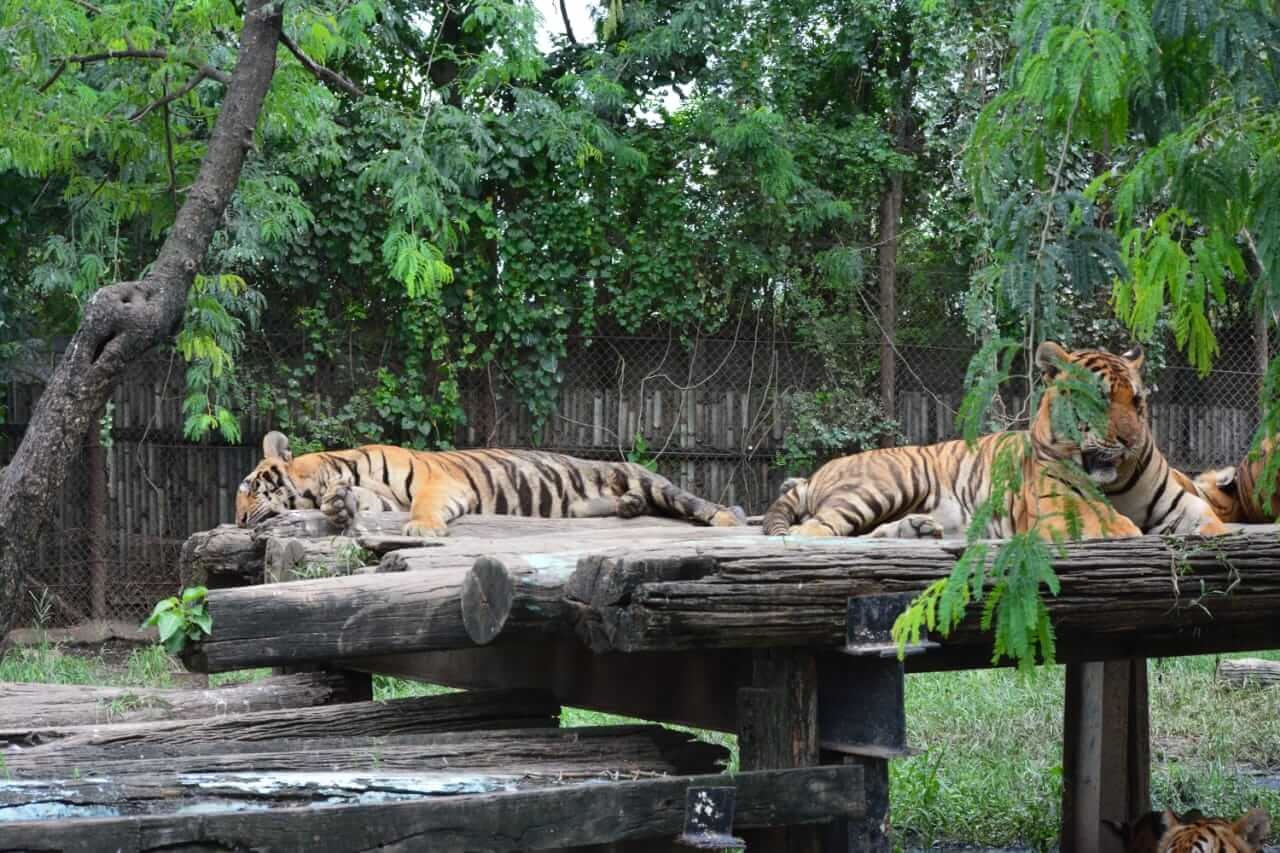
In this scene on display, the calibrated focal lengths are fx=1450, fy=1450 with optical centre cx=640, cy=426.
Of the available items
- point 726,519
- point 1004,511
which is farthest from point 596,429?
point 1004,511

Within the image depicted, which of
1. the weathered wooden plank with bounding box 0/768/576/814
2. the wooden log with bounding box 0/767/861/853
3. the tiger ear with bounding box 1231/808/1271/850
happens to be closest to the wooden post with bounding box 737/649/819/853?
the wooden log with bounding box 0/767/861/853

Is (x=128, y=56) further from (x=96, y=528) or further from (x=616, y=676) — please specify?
(x=96, y=528)

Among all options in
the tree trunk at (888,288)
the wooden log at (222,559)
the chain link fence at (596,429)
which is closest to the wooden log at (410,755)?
the wooden log at (222,559)

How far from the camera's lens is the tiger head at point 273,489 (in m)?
7.59

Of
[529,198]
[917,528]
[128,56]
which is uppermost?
[529,198]

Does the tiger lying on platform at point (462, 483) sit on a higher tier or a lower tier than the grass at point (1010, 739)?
higher

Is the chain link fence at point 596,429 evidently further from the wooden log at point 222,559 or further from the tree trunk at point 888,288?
the wooden log at point 222,559

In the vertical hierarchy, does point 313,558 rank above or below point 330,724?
Answer: above

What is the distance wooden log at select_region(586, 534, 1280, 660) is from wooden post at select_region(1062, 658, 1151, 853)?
1.26 m

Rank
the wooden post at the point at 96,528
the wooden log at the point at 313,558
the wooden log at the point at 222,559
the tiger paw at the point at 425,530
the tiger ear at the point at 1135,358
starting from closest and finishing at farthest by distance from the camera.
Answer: the tiger ear at the point at 1135,358, the wooden log at the point at 313,558, the tiger paw at the point at 425,530, the wooden log at the point at 222,559, the wooden post at the point at 96,528

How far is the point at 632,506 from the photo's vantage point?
7.37m

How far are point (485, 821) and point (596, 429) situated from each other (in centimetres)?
793

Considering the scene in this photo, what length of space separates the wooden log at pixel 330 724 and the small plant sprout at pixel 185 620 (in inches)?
9.6

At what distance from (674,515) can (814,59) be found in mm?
6329
